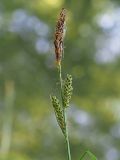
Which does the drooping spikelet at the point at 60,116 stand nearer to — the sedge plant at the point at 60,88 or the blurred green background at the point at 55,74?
the sedge plant at the point at 60,88

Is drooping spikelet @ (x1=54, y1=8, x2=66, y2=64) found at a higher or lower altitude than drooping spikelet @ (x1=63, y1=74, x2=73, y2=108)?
higher

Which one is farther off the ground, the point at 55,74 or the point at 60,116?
the point at 55,74

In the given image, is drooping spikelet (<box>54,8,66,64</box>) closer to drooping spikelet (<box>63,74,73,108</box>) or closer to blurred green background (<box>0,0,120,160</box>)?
drooping spikelet (<box>63,74,73,108</box>)

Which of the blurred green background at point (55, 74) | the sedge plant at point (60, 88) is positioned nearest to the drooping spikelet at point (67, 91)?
the sedge plant at point (60, 88)

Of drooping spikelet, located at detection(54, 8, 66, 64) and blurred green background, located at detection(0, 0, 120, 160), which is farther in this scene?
blurred green background, located at detection(0, 0, 120, 160)

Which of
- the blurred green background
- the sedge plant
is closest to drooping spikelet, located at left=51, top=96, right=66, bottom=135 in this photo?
the sedge plant

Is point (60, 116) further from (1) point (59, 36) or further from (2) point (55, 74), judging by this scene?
(2) point (55, 74)

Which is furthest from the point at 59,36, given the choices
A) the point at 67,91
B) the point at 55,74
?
the point at 55,74

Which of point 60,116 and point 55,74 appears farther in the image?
point 55,74

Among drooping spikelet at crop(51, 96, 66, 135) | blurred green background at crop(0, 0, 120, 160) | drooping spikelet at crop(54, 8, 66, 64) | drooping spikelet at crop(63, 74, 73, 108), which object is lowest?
drooping spikelet at crop(51, 96, 66, 135)
